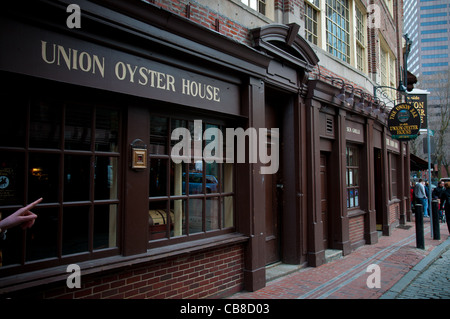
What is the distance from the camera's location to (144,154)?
13.2ft

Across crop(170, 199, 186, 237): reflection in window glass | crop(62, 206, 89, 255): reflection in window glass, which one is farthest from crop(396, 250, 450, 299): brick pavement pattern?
crop(62, 206, 89, 255): reflection in window glass

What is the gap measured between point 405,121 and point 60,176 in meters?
9.39

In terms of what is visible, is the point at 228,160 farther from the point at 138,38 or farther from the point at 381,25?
the point at 381,25

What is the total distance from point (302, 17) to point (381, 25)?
21.2ft

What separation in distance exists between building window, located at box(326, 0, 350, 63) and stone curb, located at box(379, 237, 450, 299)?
210 inches

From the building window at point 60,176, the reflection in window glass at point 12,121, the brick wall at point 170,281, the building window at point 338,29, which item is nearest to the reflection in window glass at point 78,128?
the building window at point 60,176

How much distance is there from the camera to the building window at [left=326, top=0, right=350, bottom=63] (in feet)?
27.9

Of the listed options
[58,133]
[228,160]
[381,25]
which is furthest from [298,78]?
[381,25]

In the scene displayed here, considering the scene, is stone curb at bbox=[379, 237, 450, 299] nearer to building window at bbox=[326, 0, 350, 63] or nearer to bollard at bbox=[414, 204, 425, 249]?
bollard at bbox=[414, 204, 425, 249]

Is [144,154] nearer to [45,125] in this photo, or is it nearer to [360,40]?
[45,125]

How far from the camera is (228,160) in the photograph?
17.6ft

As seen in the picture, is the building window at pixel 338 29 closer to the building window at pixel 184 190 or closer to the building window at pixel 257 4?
the building window at pixel 257 4

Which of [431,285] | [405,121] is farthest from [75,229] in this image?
[405,121]
